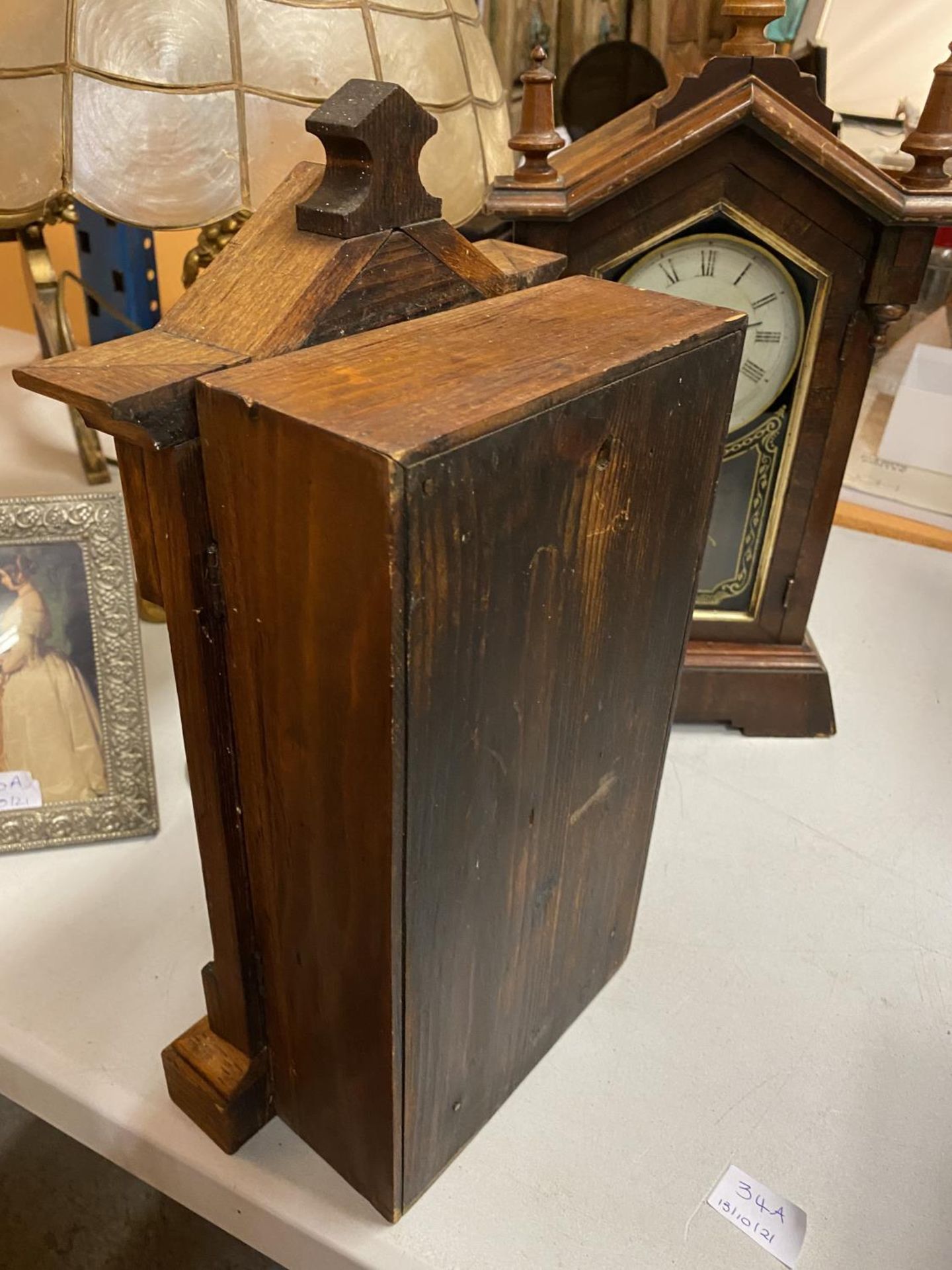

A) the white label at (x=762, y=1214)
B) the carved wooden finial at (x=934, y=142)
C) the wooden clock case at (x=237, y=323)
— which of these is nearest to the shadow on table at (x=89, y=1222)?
the white label at (x=762, y=1214)

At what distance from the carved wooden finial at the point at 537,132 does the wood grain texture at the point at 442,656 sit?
289 mm

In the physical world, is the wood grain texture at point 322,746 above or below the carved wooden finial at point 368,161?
below

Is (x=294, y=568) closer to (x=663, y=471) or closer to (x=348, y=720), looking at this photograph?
(x=348, y=720)

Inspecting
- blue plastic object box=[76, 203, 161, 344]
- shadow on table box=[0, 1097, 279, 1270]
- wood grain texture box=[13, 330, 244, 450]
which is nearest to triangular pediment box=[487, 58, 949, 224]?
wood grain texture box=[13, 330, 244, 450]

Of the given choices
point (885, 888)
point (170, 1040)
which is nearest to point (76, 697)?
point (170, 1040)

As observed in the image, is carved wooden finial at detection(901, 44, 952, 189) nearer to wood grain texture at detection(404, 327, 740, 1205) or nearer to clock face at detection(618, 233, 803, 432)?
clock face at detection(618, 233, 803, 432)

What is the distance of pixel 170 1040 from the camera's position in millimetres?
867

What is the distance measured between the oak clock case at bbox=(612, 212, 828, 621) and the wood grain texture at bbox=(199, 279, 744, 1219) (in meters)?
0.34

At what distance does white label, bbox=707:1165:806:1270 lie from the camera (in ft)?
2.48

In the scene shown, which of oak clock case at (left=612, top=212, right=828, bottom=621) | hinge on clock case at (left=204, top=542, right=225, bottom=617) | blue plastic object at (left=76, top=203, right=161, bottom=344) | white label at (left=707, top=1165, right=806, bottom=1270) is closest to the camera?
hinge on clock case at (left=204, top=542, right=225, bottom=617)

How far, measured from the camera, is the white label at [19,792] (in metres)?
1.02

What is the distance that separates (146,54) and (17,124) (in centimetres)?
8

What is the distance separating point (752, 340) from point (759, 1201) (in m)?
0.77

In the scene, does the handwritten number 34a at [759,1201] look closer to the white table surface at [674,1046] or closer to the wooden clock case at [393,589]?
the white table surface at [674,1046]
